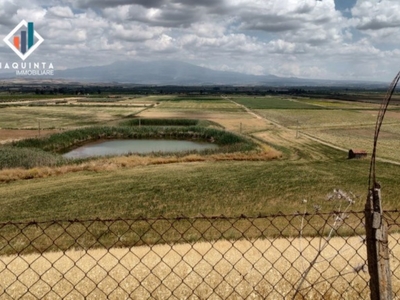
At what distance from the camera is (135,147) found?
54.1 metres

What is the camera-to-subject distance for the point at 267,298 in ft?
18.5

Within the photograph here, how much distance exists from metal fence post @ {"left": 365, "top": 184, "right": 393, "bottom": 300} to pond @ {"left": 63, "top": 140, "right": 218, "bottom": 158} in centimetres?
4491

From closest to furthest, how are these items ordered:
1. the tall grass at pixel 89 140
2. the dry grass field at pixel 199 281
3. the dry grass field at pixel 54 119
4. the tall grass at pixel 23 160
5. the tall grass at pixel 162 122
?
the dry grass field at pixel 199 281
the tall grass at pixel 23 160
the tall grass at pixel 89 140
the dry grass field at pixel 54 119
the tall grass at pixel 162 122

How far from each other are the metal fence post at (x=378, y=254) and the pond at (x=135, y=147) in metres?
44.9

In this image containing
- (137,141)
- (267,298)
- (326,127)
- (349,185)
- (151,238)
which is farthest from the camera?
(326,127)

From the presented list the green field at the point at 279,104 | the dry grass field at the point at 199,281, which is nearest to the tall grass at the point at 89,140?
the dry grass field at the point at 199,281

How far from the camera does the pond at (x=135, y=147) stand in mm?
49469

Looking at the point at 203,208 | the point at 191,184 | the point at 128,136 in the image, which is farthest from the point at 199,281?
the point at 128,136

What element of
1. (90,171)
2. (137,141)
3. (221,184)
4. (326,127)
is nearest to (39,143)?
(137,141)

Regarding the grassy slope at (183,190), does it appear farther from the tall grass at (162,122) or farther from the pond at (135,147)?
the tall grass at (162,122)

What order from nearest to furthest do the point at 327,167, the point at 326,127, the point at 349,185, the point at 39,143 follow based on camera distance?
the point at 349,185 → the point at 327,167 → the point at 39,143 → the point at 326,127

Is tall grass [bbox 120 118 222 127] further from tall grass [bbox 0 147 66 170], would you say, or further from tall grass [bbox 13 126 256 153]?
tall grass [bbox 0 147 66 170]

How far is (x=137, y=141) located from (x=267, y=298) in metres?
56.0

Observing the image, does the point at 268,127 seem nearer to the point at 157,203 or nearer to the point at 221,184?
the point at 221,184
